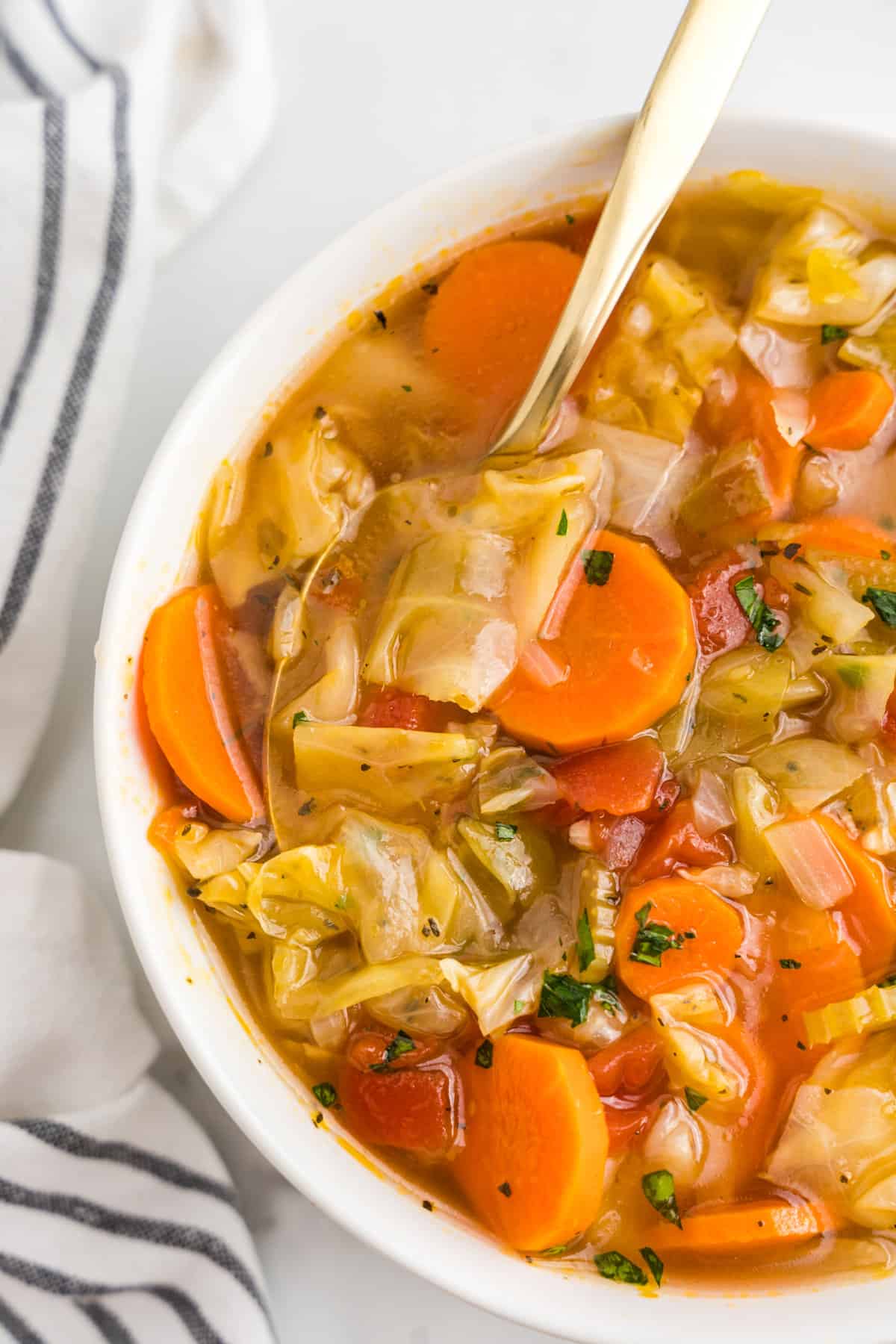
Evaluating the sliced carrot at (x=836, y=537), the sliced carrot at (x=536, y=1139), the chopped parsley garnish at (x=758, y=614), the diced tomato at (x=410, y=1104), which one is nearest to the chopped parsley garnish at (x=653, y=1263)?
the sliced carrot at (x=536, y=1139)

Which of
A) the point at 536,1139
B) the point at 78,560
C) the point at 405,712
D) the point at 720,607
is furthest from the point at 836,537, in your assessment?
the point at 78,560

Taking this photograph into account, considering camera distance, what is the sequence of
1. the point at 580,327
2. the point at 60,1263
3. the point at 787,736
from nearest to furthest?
the point at 580,327, the point at 787,736, the point at 60,1263

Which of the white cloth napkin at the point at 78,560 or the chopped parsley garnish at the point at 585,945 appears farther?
the white cloth napkin at the point at 78,560

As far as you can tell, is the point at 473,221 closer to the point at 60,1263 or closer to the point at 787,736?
the point at 787,736

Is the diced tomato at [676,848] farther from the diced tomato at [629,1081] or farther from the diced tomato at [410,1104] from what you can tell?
the diced tomato at [410,1104]

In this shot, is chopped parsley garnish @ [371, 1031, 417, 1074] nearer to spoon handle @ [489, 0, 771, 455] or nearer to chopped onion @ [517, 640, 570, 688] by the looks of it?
chopped onion @ [517, 640, 570, 688]

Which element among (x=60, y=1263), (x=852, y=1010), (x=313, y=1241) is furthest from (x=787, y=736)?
(x=60, y=1263)
